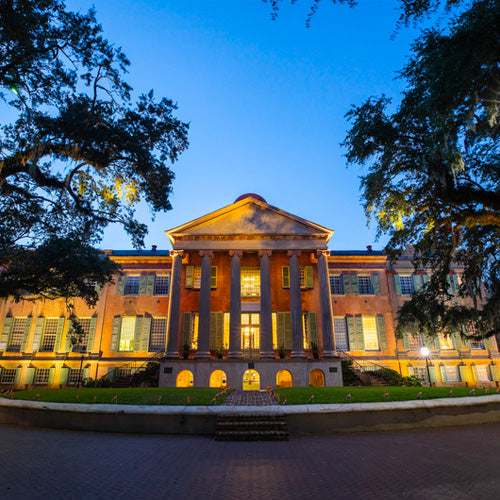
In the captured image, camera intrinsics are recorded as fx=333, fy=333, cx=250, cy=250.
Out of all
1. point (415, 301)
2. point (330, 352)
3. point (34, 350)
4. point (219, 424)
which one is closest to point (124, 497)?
point (219, 424)

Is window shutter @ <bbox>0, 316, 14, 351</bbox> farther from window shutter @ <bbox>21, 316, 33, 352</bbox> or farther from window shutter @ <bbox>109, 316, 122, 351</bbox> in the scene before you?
window shutter @ <bbox>109, 316, 122, 351</bbox>

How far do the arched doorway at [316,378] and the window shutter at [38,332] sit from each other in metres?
18.6

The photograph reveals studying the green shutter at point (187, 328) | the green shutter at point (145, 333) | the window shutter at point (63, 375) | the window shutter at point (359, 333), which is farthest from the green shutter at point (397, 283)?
the window shutter at point (63, 375)

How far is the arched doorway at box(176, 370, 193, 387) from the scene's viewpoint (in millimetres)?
19109

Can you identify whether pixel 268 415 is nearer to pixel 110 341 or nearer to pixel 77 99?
pixel 77 99

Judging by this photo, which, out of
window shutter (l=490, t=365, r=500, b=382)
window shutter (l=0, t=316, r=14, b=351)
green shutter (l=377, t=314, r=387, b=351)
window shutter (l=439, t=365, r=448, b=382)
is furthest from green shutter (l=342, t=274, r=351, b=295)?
window shutter (l=0, t=316, r=14, b=351)

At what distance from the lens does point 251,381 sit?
2075 cm

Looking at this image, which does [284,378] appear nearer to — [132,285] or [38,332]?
[132,285]

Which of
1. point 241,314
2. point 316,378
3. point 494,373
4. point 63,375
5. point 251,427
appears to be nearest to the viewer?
point 251,427

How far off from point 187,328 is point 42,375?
10373mm

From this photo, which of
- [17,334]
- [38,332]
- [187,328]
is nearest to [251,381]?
[187,328]

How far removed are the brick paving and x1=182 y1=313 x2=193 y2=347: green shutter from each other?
13418 millimetres

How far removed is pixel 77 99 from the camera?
346 inches

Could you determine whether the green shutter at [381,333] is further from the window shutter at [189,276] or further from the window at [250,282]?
the window shutter at [189,276]
